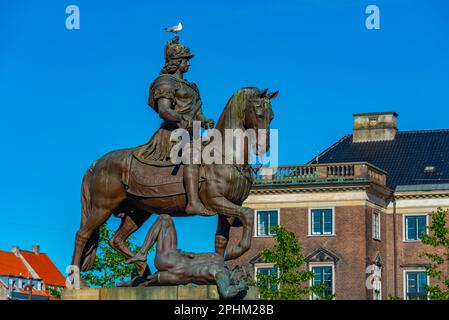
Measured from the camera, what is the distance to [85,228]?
803 inches

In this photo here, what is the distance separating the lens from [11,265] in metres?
130

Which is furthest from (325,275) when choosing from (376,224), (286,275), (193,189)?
(193,189)

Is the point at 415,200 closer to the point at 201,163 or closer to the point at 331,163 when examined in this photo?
the point at 331,163

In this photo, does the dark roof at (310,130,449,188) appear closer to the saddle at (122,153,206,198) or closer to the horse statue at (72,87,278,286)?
the horse statue at (72,87,278,286)

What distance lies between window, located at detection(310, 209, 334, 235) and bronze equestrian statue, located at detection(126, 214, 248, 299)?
162 feet

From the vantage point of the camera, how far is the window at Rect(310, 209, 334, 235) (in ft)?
225

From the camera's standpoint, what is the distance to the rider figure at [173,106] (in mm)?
19688

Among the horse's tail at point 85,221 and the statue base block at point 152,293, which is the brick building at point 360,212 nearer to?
the horse's tail at point 85,221

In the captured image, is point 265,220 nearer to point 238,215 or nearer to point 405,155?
point 405,155

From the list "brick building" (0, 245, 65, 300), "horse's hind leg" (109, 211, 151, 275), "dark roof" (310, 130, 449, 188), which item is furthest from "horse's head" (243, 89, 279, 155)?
"brick building" (0, 245, 65, 300)

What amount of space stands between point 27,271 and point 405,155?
67.4 meters

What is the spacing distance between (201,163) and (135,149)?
1.31 meters
